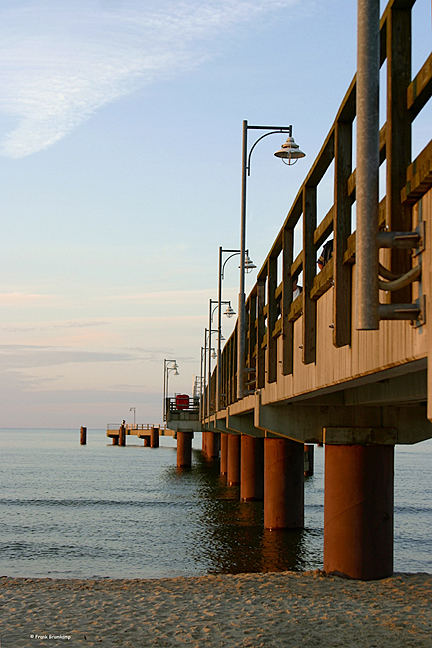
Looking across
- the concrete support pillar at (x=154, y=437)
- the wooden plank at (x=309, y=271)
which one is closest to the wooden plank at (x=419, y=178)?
the wooden plank at (x=309, y=271)

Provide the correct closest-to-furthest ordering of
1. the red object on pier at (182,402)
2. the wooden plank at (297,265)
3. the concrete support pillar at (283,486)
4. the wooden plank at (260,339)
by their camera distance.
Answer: the wooden plank at (297,265)
the wooden plank at (260,339)
the concrete support pillar at (283,486)
the red object on pier at (182,402)

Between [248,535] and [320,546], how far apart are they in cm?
284

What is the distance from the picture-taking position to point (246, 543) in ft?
75.6

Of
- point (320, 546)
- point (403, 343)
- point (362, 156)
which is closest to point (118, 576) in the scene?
point (320, 546)

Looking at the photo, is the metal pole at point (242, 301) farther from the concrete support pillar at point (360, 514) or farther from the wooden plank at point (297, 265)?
the wooden plank at point (297, 265)

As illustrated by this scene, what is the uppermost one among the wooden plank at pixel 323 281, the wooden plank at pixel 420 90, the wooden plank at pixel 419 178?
the wooden plank at pixel 420 90

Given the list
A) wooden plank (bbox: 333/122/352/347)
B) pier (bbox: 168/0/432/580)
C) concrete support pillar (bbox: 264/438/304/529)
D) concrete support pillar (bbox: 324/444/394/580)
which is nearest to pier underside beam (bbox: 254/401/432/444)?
pier (bbox: 168/0/432/580)

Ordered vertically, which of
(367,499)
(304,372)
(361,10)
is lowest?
(367,499)

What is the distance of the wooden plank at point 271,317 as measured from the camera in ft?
52.3

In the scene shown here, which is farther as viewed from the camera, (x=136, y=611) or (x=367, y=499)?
(x=367, y=499)

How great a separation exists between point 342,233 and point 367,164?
10.3 feet

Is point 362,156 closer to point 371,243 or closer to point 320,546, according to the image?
point 371,243

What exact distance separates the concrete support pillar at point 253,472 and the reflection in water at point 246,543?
4.92 feet

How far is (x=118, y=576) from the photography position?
1855 centimetres
